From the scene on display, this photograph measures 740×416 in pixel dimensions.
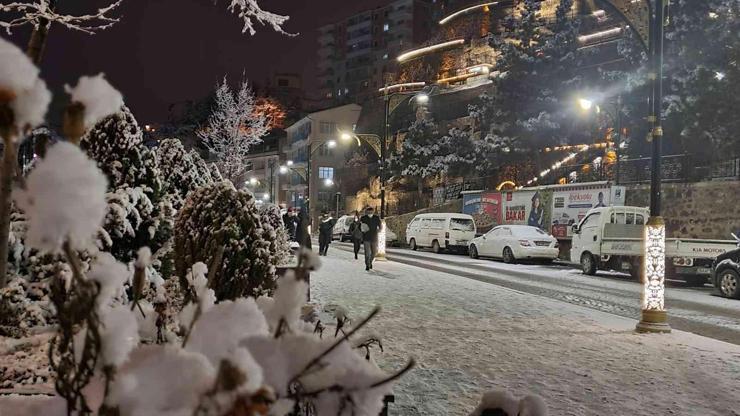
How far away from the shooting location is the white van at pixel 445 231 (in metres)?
29.9

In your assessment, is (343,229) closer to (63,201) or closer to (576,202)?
(576,202)

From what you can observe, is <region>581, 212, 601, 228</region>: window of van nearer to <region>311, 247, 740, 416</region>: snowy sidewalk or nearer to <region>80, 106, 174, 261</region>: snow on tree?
<region>311, 247, 740, 416</region>: snowy sidewalk

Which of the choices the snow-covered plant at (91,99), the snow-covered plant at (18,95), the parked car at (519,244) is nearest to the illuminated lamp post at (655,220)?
the snow-covered plant at (91,99)

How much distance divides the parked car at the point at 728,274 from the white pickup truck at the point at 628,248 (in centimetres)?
189

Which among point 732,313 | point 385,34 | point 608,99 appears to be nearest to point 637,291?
point 732,313

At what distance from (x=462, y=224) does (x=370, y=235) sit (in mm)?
12473

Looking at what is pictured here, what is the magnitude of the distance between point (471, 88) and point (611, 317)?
52.5 m

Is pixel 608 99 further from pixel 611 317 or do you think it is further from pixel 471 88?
pixel 471 88

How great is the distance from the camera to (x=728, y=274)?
48.1 ft

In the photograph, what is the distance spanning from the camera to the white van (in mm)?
29859

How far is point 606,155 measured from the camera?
37.0m

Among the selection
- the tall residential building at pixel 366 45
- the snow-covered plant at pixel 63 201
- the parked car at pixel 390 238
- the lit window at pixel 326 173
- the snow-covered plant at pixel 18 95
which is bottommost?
the parked car at pixel 390 238

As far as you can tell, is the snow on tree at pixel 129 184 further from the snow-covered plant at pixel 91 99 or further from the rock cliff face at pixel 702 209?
the rock cliff face at pixel 702 209

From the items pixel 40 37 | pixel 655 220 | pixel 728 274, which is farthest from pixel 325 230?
pixel 40 37
